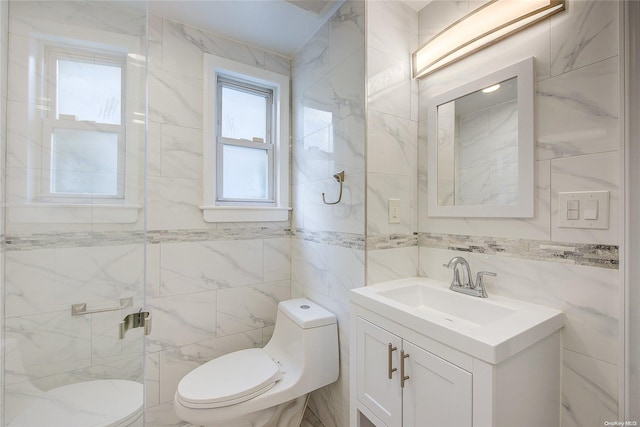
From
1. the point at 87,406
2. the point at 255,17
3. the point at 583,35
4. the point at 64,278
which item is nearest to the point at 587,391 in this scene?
the point at 583,35

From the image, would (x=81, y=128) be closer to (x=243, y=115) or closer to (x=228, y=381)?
(x=243, y=115)

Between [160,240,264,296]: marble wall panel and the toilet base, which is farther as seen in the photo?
[160,240,264,296]: marble wall panel

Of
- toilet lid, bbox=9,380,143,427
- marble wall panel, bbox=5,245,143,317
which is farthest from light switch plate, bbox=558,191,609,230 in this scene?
toilet lid, bbox=9,380,143,427

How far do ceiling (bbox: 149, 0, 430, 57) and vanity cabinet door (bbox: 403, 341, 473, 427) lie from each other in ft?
5.53

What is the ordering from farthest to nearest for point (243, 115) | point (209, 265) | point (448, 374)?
point (243, 115) < point (209, 265) < point (448, 374)

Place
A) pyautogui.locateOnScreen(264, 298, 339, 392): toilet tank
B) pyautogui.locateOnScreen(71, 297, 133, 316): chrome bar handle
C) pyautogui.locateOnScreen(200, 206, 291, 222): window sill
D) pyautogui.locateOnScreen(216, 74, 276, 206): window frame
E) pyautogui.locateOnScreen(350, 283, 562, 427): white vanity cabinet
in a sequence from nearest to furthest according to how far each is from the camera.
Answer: pyautogui.locateOnScreen(350, 283, 562, 427): white vanity cabinet
pyautogui.locateOnScreen(71, 297, 133, 316): chrome bar handle
pyautogui.locateOnScreen(264, 298, 339, 392): toilet tank
pyautogui.locateOnScreen(200, 206, 291, 222): window sill
pyautogui.locateOnScreen(216, 74, 276, 206): window frame

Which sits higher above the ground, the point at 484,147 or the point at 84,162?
the point at 484,147

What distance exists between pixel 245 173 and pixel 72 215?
1.05 metres

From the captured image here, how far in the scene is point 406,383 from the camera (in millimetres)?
952

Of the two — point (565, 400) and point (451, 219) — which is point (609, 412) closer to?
point (565, 400)

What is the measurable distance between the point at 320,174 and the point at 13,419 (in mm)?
1557

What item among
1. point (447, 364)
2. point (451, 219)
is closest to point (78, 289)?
point (447, 364)

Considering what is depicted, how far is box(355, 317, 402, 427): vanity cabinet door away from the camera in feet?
3.26

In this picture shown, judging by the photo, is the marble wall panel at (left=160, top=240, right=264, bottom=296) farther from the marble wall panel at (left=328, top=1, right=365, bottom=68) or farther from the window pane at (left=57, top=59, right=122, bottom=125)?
the marble wall panel at (left=328, top=1, right=365, bottom=68)
